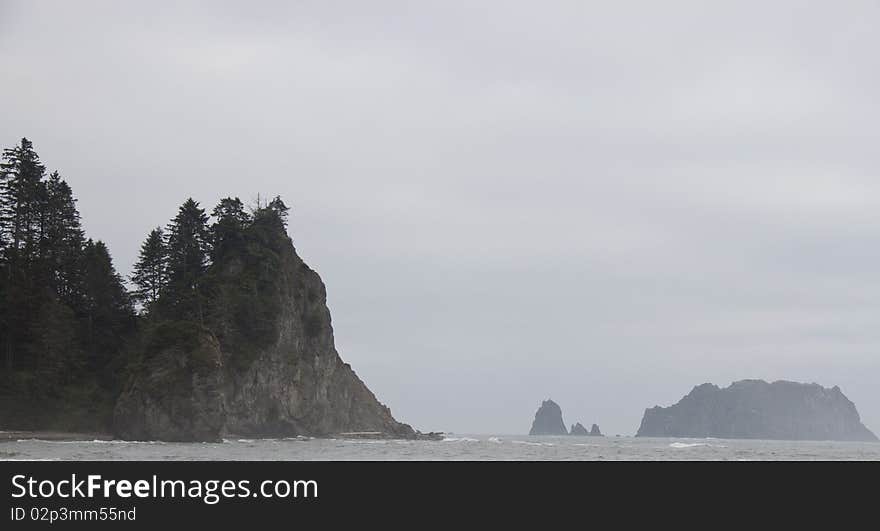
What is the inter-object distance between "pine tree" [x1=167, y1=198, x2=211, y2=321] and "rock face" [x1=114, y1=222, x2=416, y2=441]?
A: 5.29 m

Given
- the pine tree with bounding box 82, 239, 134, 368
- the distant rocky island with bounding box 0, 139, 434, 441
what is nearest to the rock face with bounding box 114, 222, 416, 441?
the distant rocky island with bounding box 0, 139, 434, 441

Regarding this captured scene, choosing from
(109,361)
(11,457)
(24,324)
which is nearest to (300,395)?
(109,361)

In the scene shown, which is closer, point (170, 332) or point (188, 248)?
point (170, 332)

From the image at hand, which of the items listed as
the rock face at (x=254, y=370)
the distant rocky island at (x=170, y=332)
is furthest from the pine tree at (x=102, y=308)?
the rock face at (x=254, y=370)

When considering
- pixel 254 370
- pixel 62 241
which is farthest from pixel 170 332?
pixel 62 241

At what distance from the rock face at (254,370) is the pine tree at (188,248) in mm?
5293

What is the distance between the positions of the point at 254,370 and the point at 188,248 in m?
25.0

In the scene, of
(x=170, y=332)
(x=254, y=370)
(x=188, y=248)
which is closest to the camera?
(x=170, y=332)

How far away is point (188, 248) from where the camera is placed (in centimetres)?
12925

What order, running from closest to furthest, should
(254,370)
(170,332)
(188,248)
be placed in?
1. (170,332)
2. (254,370)
3. (188,248)

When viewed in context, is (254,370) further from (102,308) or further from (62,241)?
(62,241)

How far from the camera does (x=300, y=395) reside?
12350 centimetres

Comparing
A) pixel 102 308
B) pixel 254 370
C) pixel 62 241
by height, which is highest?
pixel 62 241
